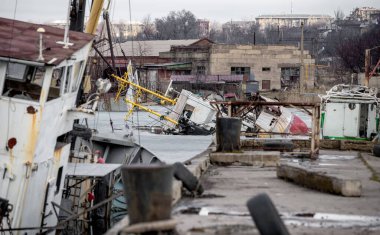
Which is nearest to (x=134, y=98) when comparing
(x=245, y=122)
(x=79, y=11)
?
(x=245, y=122)

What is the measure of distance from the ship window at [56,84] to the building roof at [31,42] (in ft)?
2.12

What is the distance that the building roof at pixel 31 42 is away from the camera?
57.5 feet

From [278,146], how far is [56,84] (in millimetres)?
8839

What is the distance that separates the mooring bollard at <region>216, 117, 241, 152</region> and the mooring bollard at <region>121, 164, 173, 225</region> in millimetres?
10952

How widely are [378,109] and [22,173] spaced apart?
1667cm

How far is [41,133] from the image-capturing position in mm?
17312

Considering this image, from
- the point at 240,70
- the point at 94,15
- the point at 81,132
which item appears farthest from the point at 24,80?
the point at 240,70

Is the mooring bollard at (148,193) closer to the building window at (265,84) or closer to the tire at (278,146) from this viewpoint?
the tire at (278,146)

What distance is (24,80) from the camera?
17.7 m

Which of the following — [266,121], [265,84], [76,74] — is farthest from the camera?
[265,84]

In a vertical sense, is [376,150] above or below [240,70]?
below

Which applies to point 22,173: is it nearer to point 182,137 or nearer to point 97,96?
point 97,96

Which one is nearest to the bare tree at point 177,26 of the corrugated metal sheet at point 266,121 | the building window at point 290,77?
the building window at point 290,77

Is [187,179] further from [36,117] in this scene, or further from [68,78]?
[68,78]
